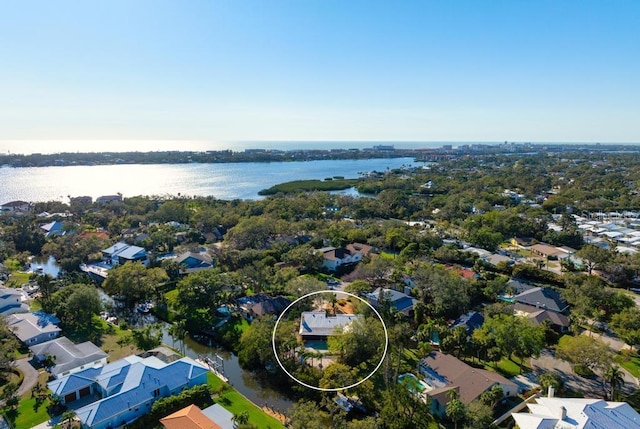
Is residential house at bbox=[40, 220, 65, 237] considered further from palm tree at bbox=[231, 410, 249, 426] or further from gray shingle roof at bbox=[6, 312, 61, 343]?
palm tree at bbox=[231, 410, 249, 426]

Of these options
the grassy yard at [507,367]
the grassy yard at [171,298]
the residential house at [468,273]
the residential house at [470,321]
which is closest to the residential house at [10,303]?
the grassy yard at [171,298]

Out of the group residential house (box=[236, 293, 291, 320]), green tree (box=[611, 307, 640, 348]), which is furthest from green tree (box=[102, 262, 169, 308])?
green tree (box=[611, 307, 640, 348])

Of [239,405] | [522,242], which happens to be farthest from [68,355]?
[522,242]

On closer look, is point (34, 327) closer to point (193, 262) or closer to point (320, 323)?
point (193, 262)

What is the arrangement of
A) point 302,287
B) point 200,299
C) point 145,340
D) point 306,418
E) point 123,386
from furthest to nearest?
point 302,287, point 200,299, point 145,340, point 123,386, point 306,418

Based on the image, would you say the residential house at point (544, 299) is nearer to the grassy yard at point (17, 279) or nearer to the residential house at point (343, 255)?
the residential house at point (343, 255)

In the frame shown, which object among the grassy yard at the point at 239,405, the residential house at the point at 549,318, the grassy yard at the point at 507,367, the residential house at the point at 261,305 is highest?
the residential house at the point at 261,305

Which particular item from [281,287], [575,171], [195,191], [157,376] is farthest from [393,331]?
[575,171]
